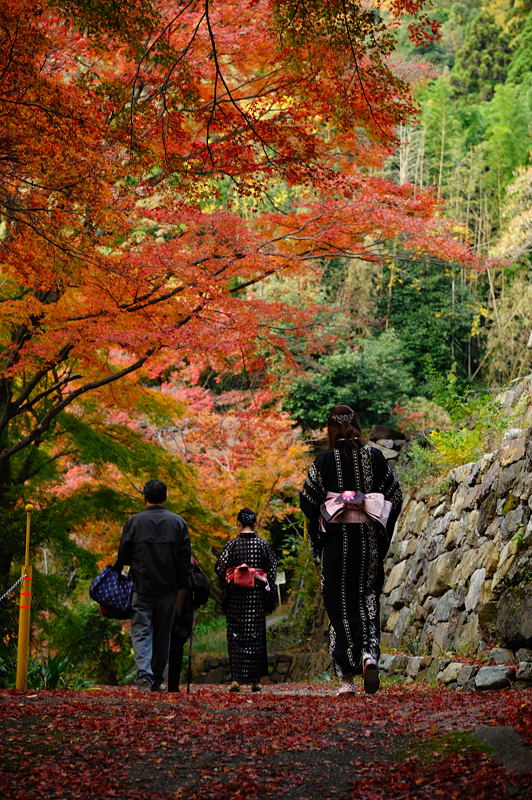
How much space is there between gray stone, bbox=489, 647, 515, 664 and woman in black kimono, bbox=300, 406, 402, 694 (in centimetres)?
102

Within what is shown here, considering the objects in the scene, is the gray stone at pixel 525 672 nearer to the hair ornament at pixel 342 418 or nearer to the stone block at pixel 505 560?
the stone block at pixel 505 560

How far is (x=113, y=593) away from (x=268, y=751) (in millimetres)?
2922

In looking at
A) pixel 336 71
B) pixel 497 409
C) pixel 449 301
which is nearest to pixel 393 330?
pixel 449 301

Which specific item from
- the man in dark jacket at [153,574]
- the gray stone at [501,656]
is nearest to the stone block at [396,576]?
the gray stone at [501,656]

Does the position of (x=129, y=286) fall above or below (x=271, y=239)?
below

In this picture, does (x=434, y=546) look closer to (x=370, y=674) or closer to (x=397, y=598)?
(x=397, y=598)

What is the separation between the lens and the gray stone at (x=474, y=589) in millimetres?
6859

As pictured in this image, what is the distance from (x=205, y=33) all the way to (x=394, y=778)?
22.9ft

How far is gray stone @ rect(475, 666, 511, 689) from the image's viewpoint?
4.99m

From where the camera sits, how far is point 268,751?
293 cm

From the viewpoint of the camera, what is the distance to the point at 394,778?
8.34 ft

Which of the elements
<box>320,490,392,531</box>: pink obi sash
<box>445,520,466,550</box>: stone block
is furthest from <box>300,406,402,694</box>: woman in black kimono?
<box>445,520,466,550</box>: stone block

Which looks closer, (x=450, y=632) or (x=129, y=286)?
(x=450, y=632)

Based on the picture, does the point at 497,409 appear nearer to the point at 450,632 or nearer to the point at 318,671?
the point at 450,632
